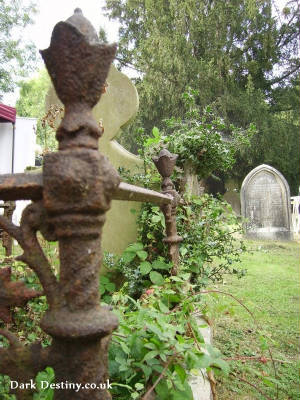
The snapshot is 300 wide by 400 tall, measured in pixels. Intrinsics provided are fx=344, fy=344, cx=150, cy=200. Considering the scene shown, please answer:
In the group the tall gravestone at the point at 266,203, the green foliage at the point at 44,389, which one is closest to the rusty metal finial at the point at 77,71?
the green foliage at the point at 44,389

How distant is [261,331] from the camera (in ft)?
4.59

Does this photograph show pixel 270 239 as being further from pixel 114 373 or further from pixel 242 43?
pixel 242 43

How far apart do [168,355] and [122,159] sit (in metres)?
2.47

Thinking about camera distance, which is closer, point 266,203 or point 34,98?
point 266,203

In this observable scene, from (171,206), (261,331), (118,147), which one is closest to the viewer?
(261,331)

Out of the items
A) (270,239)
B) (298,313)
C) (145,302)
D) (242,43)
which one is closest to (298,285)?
(298,313)

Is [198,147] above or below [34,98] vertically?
below

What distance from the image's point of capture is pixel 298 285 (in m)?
5.19

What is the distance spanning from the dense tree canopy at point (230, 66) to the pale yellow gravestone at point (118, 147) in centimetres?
1301

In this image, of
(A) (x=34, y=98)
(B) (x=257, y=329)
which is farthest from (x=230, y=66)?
(A) (x=34, y=98)

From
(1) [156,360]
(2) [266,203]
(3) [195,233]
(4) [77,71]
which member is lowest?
(1) [156,360]

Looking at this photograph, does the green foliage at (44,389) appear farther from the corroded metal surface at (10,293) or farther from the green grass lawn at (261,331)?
the green grass lawn at (261,331)

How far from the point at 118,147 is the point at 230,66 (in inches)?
604

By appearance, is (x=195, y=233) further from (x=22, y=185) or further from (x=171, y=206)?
(x=22, y=185)
